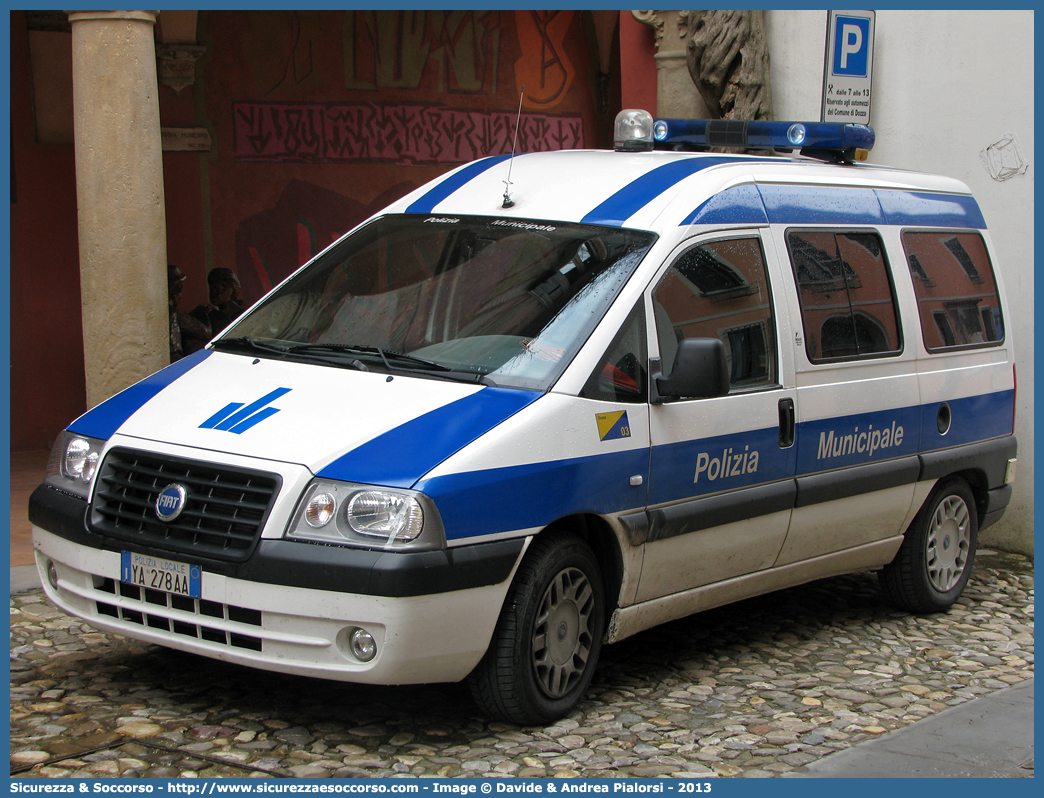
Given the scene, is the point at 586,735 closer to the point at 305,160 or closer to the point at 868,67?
the point at 868,67

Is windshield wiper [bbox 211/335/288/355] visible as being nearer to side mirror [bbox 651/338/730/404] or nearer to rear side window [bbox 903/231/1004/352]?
side mirror [bbox 651/338/730/404]

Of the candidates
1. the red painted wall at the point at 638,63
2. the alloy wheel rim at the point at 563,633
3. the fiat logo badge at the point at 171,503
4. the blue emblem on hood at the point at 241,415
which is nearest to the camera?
the fiat logo badge at the point at 171,503

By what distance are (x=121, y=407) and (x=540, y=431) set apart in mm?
1621

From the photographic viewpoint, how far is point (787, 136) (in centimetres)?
648

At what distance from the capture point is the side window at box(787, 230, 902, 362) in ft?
18.8

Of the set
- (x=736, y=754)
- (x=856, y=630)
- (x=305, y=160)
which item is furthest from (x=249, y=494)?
(x=305, y=160)

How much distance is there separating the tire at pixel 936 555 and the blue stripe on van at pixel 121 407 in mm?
3673

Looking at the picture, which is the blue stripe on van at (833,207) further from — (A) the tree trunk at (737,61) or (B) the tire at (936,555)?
(A) the tree trunk at (737,61)

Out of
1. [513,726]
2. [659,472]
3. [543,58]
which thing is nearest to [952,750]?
[659,472]

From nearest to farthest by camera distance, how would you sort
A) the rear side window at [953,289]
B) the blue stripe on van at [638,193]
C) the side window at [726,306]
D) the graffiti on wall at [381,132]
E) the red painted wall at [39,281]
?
the side window at [726,306], the blue stripe on van at [638,193], the rear side window at [953,289], the red painted wall at [39,281], the graffiti on wall at [381,132]

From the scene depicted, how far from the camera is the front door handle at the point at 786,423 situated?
5.46 m

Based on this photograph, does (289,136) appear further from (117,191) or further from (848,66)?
(848,66)

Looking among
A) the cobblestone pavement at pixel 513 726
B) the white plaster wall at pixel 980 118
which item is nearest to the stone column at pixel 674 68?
the white plaster wall at pixel 980 118

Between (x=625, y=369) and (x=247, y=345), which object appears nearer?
(x=625, y=369)
